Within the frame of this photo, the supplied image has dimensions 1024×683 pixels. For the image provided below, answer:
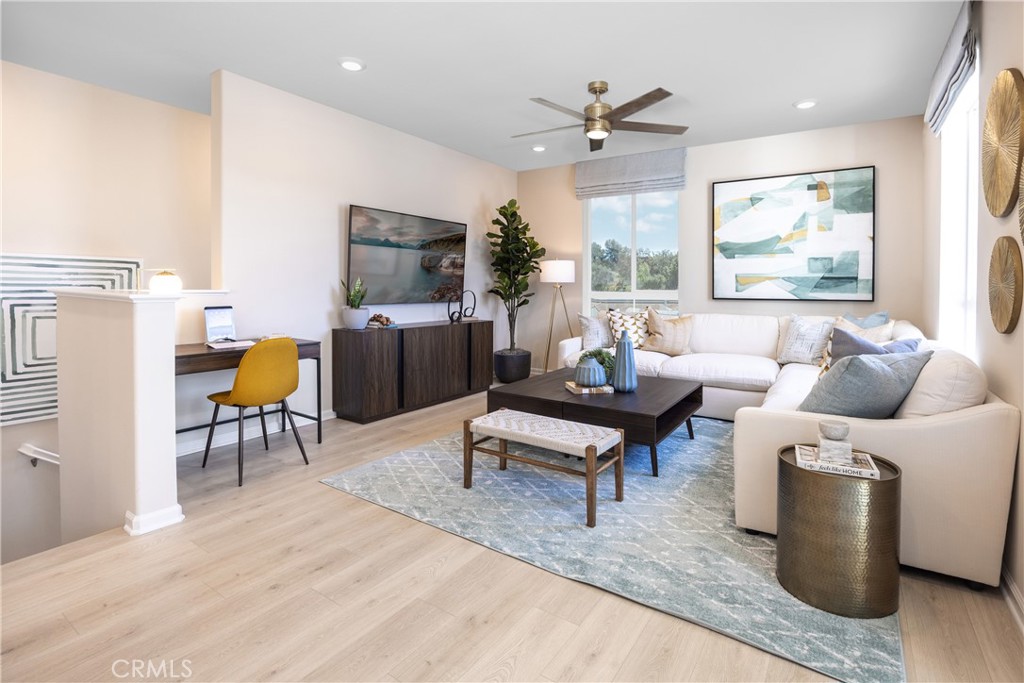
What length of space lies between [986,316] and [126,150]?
5.32 meters

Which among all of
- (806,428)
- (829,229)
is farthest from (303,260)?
(829,229)

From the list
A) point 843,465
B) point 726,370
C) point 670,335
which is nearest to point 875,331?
point 726,370

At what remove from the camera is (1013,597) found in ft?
5.76

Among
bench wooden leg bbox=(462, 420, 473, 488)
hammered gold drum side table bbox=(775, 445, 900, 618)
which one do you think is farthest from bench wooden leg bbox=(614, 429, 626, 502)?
hammered gold drum side table bbox=(775, 445, 900, 618)

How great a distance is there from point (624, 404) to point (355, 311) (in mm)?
2373

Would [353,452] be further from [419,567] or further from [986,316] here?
[986,316]

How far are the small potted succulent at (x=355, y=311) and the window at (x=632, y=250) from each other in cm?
280

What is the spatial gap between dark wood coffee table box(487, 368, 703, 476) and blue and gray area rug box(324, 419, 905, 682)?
29 centimetres

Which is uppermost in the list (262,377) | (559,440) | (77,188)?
(77,188)

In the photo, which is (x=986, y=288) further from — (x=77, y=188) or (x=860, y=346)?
(x=77, y=188)

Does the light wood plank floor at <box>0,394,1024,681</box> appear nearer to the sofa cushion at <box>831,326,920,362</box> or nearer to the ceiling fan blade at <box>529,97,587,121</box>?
the sofa cushion at <box>831,326,920,362</box>

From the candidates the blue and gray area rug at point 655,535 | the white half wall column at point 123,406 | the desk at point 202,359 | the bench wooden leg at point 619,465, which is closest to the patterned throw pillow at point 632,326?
the blue and gray area rug at point 655,535

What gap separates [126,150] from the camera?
12.4ft

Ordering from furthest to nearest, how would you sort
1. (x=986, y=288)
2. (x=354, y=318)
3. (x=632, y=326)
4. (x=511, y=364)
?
(x=511, y=364) < (x=632, y=326) < (x=354, y=318) < (x=986, y=288)
